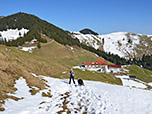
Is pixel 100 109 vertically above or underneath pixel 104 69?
above

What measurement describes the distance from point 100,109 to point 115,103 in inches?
116

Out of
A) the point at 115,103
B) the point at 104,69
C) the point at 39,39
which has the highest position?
the point at 39,39

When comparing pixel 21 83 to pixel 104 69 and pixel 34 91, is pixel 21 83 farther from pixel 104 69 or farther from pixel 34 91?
pixel 104 69

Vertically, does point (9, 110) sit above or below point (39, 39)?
below

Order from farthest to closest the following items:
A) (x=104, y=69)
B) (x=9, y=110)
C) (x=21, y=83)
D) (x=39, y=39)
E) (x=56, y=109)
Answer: (x=39, y=39) → (x=104, y=69) → (x=21, y=83) → (x=56, y=109) → (x=9, y=110)

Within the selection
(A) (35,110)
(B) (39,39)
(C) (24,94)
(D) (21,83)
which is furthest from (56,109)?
(B) (39,39)

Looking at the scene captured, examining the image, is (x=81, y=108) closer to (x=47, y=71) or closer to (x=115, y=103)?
(x=115, y=103)

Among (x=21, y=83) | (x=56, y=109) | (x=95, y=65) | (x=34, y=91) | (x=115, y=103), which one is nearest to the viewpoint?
(x=56, y=109)

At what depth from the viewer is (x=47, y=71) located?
4194 centimetres

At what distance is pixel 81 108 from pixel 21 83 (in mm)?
10772

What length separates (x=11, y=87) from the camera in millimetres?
17484

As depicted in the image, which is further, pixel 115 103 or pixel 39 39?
pixel 39 39

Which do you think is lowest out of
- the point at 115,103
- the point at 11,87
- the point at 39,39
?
the point at 115,103

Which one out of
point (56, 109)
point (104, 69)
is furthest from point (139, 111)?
point (104, 69)
